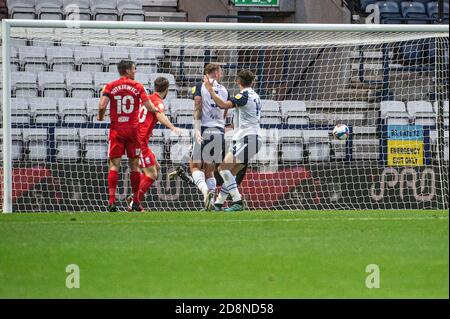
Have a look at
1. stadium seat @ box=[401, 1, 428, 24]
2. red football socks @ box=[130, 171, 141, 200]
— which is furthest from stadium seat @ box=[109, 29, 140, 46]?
stadium seat @ box=[401, 1, 428, 24]

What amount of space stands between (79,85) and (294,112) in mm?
3555

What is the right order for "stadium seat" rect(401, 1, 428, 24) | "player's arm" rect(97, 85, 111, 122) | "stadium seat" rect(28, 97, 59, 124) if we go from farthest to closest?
1. "stadium seat" rect(401, 1, 428, 24)
2. "stadium seat" rect(28, 97, 59, 124)
3. "player's arm" rect(97, 85, 111, 122)

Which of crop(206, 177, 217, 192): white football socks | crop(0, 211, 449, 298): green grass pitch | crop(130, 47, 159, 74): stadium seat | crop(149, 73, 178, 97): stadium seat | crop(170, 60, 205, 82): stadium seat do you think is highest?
crop(130, 47, 159, 74): stadium seat

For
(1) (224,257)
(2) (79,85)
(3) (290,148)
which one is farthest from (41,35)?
(1) (224,257)

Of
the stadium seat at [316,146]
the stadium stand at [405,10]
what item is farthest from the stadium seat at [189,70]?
the stadium stand at [405,10]

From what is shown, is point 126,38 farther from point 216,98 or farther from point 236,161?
point 236,161

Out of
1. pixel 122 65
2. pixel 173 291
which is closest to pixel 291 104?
pixel 122 65

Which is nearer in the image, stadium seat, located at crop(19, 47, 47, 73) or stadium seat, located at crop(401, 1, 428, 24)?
stadium seat, located at crop(19, 47, 47, 73)

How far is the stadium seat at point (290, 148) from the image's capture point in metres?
16.3

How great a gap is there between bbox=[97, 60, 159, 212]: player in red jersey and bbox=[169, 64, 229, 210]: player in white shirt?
69cm

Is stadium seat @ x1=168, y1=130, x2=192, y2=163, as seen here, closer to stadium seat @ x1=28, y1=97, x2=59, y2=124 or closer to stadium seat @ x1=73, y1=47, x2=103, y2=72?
stadium seat @ x1=28, y1=97, x2=59, y2=124

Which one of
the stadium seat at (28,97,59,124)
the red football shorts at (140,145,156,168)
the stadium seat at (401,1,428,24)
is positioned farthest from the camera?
the stadium seat at (401,1,428,24)

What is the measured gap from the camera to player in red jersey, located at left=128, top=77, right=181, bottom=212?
1427cm
